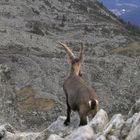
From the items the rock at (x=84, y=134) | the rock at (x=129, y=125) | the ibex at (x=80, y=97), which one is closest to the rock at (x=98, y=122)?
the ibex at (x=80, y=97)

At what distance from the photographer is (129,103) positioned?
161ft

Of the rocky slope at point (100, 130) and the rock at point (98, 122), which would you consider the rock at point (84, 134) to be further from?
the rock at point (98, 122)

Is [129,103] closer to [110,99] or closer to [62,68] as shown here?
[110,99]

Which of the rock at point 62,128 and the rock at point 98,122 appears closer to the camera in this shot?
the rock at point 98,122

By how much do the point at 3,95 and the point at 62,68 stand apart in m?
9.60

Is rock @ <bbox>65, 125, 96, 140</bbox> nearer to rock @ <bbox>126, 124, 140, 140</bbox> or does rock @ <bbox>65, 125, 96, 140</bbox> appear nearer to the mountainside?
rock @ <bbox>126, 124, 140, 140</bbox>

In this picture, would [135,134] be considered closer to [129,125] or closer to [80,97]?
[129,125]

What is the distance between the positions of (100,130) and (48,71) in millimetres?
36190

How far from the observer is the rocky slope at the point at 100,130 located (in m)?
16.8

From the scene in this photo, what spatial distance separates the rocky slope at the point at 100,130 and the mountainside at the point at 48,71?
19764 millimetres

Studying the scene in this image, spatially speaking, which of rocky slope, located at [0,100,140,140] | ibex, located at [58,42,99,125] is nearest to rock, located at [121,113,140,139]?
rocky slope, located at [0,100,140,140]

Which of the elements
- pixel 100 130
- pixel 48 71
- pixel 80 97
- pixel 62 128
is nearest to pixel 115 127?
pixel 100 130

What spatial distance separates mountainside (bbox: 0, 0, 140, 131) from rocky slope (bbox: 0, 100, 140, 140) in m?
19.8

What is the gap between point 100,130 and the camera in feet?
62.7
